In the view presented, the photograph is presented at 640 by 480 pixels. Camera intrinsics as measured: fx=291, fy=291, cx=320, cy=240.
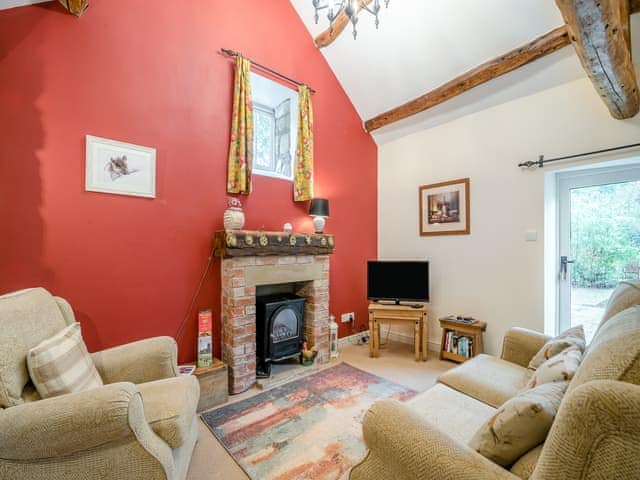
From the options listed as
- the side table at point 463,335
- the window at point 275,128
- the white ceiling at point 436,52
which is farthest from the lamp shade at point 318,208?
the side table at point 463,335

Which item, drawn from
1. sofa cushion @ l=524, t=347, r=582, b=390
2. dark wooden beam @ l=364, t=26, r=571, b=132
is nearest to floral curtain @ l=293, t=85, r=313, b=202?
dark wooden beam @ l=364, t=26, r=571, b=132

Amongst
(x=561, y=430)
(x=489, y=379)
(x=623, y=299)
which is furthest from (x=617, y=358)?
(x=489, y=379)

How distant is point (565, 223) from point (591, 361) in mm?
2750

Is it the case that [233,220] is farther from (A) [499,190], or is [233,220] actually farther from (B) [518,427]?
(A) [499,190]

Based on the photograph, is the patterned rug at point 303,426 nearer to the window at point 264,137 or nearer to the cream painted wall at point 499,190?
the cream painted wall at point 499,190

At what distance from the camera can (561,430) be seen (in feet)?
2.31

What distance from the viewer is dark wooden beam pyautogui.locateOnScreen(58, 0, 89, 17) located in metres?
1.97

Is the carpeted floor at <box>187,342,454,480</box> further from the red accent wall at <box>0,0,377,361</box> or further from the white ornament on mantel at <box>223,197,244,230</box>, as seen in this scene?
the white ornament on mantel at <box>223,197,244,230</box>

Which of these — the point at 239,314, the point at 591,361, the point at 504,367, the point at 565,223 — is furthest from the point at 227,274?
the point at 565,223

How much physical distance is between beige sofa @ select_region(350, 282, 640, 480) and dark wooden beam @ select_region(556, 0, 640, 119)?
1.30 m

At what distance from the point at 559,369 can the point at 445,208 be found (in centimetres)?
262

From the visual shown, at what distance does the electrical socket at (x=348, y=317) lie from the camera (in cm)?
379

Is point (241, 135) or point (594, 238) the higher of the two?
point (241, 135)

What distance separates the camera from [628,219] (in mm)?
2652
